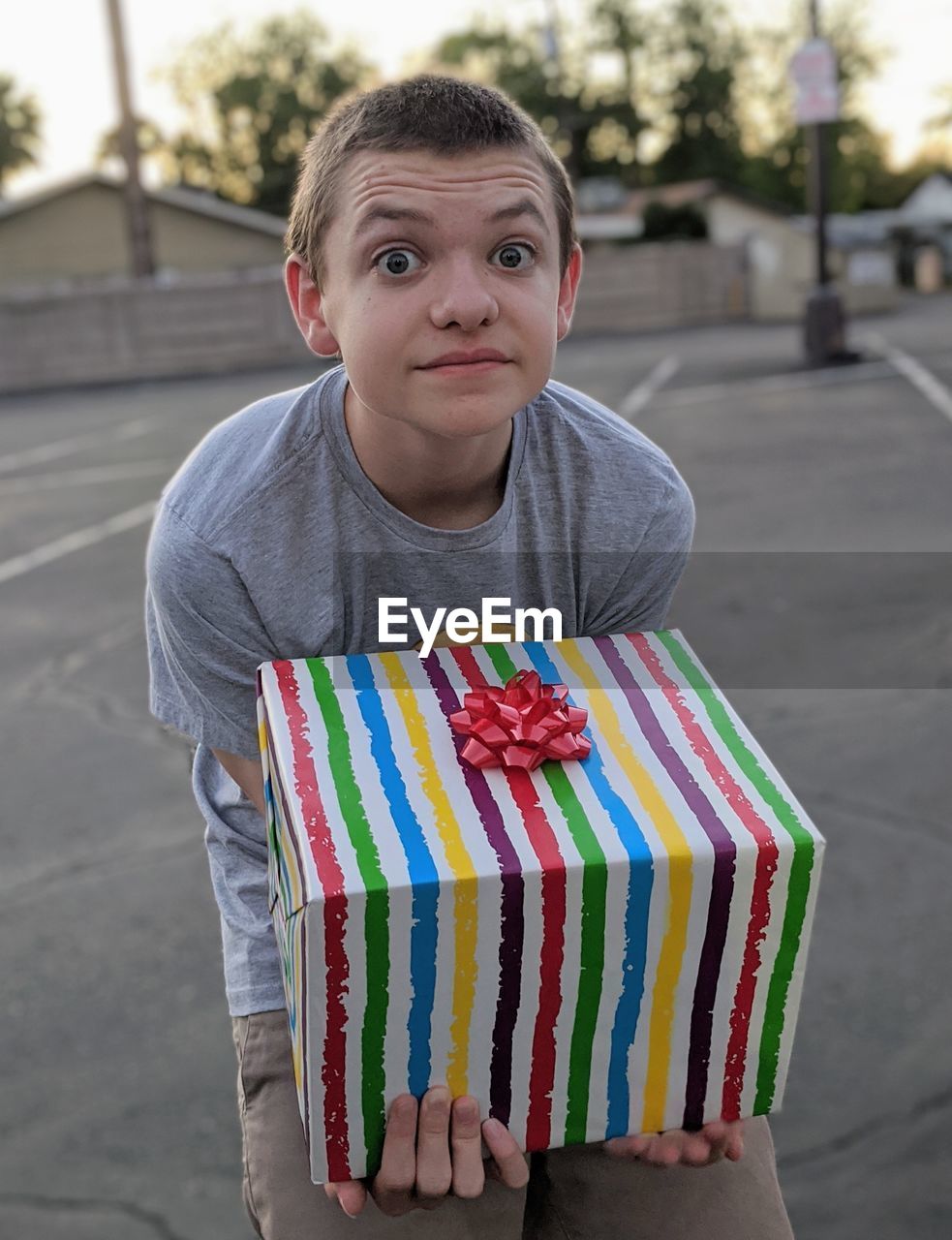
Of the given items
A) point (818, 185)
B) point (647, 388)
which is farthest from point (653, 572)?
point (818, 185)

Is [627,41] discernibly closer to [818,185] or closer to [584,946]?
[818,185]

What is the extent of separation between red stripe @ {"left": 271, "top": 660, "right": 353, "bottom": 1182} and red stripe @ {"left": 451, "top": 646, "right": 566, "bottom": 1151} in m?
0.20

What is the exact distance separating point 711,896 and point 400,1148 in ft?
1.42

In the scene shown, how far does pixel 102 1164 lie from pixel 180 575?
1591mm

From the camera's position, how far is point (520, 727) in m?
1.56

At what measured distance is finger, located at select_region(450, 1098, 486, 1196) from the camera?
1573 mm

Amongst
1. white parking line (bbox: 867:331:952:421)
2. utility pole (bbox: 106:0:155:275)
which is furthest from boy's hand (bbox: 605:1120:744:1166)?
utility pole (bbox: 106:0:155:275)

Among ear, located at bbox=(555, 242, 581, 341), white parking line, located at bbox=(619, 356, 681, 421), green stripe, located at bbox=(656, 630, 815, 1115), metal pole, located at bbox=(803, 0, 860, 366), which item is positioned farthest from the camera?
metal pole, located at bbox=(803, 0, 860, 366)

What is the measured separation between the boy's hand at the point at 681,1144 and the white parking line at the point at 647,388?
1123 centimetres

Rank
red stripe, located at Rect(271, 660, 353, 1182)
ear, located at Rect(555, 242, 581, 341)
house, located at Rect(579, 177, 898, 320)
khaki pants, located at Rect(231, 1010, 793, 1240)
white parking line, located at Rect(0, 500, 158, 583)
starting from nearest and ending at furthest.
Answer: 1. red stripe, located at Rect(271, 660, 353, 1182)
2. khaki pants, located at Rect(231, 1010, 793, 1240)
3. ear, located at Rect(555, 242, 581, 341)
4. white parking line, located at Rect(0, 500, 158, 583)
5. house, located at Rect(579, 177, 898, 320)

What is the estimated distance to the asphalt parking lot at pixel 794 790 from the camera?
2842mm

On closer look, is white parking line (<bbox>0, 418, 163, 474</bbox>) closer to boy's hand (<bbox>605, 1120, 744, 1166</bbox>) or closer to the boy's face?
the boy's face

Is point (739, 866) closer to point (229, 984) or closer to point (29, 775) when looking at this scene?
point (229, 984)

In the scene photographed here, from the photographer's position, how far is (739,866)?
1485 mm
